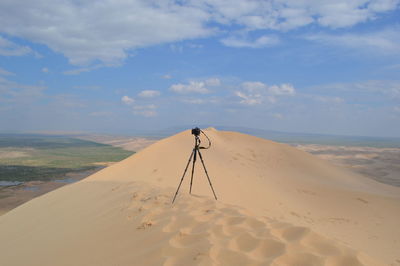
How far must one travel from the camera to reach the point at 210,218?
4227 mm

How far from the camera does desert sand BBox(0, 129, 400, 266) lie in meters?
3.21

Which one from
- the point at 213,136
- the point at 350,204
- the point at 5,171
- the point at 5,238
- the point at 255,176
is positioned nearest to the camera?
the point at 5,238

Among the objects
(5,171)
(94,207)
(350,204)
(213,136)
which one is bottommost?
(5,171)

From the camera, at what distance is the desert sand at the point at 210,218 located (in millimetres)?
3209

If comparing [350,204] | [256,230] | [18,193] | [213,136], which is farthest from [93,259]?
[18,193]

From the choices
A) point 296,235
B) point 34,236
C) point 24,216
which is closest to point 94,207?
point 34,236

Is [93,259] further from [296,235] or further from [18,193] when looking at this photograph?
[18,193]

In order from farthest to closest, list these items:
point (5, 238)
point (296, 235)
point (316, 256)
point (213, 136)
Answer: point (213, 136)
point (5, 238)
point (296, 235)
point (316, 256)

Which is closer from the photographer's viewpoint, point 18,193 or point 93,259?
point 93,259

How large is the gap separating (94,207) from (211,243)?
403cm

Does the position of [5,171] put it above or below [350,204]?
below

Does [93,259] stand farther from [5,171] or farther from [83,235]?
[5,171]

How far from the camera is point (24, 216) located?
7730 mm

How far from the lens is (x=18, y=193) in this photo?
20.3 meters
